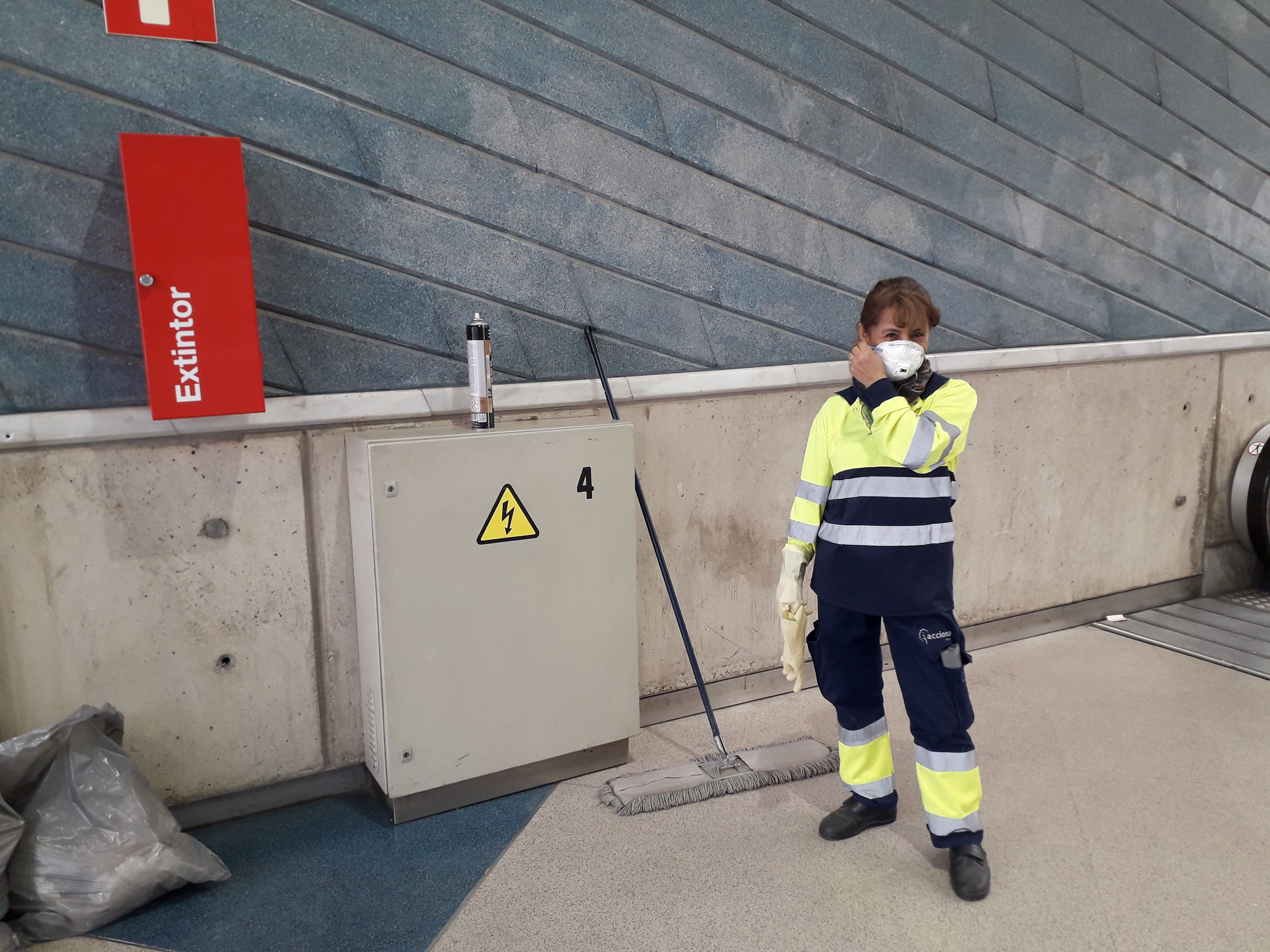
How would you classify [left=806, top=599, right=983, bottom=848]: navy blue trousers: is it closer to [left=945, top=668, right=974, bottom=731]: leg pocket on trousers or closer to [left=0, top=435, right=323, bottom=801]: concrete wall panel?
[left=945, top=668, right=974, bottom=731]: leg pocket on trousers

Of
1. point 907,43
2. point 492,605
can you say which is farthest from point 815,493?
point 907,43

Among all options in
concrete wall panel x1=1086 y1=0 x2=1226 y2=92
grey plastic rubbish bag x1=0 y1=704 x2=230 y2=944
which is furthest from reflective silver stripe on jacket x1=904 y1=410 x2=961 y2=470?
concrete wall panel x1=1086 y1=0 x2=1226 y2=92

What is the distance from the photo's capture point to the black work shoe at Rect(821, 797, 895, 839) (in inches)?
89.6

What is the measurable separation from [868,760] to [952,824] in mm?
262

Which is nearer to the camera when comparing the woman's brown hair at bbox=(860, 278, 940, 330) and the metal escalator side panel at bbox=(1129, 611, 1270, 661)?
the woman's brown hair at bbox=(860, 278, 940, 330)

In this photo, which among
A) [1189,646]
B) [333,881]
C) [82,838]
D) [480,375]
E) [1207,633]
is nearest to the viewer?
[82,838]

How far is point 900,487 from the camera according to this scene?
2037 millimetres

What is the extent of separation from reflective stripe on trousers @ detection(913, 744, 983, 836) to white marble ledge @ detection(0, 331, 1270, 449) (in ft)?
3.56

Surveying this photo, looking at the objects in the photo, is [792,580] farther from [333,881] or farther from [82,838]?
[82,838]

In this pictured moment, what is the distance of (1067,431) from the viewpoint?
3.77 m

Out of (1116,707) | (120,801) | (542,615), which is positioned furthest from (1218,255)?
(120,801)

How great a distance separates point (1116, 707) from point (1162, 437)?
153 cm

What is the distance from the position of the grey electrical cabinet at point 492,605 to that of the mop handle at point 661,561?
0.12 meters

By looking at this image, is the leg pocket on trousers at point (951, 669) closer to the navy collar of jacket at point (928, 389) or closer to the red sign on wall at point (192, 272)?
the navy collar of jacket at point (928, 389)
